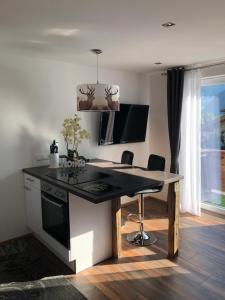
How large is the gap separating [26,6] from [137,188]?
1.71 meters

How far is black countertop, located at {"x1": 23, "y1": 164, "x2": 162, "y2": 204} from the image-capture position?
219 cm

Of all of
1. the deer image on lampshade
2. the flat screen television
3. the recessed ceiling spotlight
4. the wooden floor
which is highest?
the recessed ceiling spotlight

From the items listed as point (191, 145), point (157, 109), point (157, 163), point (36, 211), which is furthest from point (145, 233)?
point (157, 109)

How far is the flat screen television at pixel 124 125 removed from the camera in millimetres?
4035

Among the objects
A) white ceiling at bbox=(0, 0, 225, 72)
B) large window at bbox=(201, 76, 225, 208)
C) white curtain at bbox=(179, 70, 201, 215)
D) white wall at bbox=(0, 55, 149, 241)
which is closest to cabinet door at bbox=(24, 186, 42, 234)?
white wall at bbox=(0, 55, 149, 241)

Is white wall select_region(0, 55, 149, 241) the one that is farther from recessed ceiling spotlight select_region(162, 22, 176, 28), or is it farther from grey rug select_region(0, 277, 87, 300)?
recessed ceiling spotlight select_region(162, 22, 176, 28)

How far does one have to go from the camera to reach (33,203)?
3.16m

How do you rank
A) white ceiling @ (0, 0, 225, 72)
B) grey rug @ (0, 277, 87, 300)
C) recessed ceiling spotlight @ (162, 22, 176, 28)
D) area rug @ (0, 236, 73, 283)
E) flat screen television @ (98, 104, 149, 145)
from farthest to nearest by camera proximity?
flat screen television @ (98, 104, 149, 145) → area rug @ (0, 236, 73, 283) → grey rug @ (0, 277, 87, 300) → recessed ceiling spotlight @ (162, 22, 176, 28) → white ceiling @ (0, 0, 225, 72)

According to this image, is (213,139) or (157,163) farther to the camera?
(213,139)

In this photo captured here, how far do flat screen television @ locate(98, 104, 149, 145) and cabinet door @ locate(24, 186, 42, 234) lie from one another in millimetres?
1354

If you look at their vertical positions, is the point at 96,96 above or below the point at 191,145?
above

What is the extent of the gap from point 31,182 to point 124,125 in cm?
185

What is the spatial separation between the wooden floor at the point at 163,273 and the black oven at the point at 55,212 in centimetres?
45

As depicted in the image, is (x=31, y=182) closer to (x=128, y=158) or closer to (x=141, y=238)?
(x=128, y=158)
